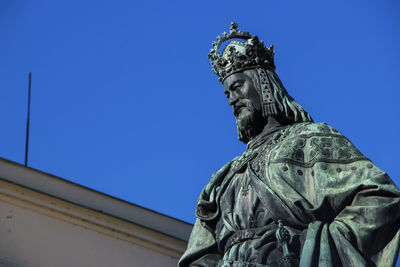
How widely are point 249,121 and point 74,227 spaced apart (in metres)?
12.7

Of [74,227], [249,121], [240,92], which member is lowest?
[249,121]

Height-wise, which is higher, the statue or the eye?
the eye

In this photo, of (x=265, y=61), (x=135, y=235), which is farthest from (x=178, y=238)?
(x=265, y=61)

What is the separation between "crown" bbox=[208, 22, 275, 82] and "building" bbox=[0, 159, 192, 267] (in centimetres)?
1155

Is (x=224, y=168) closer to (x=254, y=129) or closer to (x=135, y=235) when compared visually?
(x=254, y=129)

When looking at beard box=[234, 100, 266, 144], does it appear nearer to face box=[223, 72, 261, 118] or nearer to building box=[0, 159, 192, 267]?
face box=[223, 72, 261, 118]

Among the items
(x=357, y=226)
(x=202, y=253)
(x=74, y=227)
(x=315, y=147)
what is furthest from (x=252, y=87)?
(x=74, y=227)

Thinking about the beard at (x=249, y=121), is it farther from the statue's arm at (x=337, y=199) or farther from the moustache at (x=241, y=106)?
the statue's arm at (x=337, y=199)

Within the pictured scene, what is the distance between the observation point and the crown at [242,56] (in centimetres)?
975

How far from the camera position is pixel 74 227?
71.5ft

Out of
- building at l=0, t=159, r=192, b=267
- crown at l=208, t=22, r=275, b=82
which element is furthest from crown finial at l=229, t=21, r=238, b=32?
building at l=0, t=159, r=192, b=267

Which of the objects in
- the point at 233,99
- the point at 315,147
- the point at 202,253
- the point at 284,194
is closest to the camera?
the point at 284,194

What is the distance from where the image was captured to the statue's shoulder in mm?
8828

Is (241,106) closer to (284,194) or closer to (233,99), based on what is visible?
(233,99)
